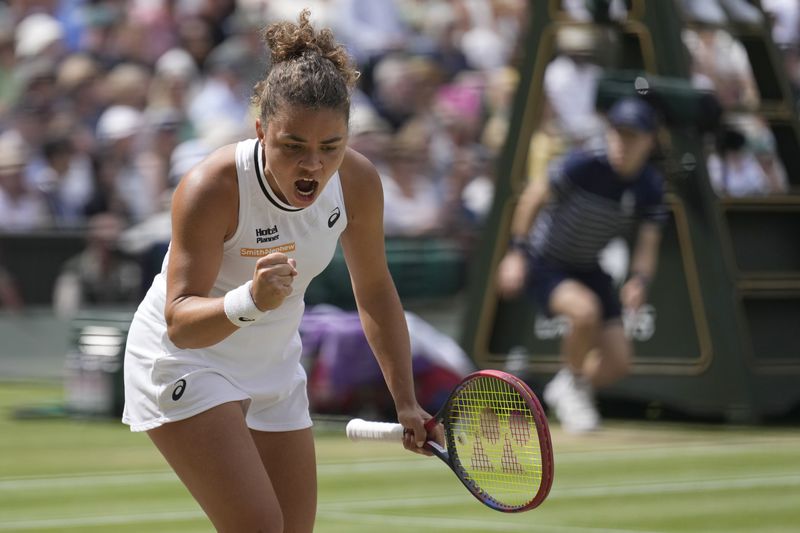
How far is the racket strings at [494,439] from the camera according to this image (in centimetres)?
445

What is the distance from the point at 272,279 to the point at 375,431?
0.96 metres

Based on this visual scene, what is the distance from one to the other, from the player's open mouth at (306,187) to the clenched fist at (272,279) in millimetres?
354

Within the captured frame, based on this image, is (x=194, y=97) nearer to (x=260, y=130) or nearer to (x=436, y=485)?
(x=436, y=485)

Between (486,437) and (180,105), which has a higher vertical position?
(486,437)

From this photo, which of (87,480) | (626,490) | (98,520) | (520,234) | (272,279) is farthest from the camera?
(520,234)

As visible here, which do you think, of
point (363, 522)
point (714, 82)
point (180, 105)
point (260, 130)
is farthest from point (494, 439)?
point (180, 105)

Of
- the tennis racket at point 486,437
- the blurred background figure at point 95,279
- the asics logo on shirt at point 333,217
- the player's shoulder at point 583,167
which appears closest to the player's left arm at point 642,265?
the player's shoulder at point 583,167

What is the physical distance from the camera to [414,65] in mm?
14875

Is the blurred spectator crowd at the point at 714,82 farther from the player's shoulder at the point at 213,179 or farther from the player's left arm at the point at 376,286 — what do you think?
the player's shoulder at the point at 213,179

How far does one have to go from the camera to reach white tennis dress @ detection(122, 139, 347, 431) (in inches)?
166

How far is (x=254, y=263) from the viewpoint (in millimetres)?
4277

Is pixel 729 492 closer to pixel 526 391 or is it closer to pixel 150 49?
pixel 526 391

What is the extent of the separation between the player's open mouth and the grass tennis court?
120 inches

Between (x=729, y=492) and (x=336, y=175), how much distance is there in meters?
4.10
